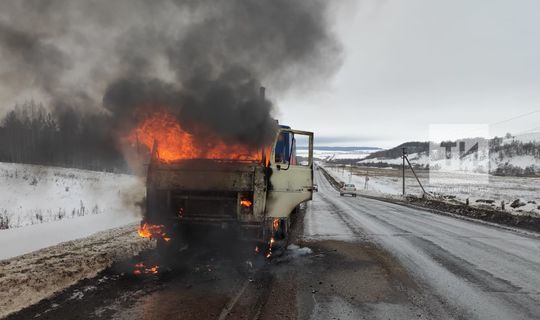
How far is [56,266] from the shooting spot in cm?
618

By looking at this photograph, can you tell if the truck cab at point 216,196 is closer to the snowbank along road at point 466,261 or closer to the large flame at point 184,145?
the large flame at point 184,145

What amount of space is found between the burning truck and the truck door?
0.7 inches

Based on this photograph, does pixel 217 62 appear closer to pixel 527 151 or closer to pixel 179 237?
pixel 179 237

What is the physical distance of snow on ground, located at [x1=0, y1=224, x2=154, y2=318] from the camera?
15.8ft

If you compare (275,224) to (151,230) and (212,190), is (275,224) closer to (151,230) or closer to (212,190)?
Result: (212,190)

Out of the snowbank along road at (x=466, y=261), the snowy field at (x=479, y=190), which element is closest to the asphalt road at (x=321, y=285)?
the snowbank along road at (x=466, y=261)

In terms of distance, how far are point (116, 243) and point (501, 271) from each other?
7.30 m

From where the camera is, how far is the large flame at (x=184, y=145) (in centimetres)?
703

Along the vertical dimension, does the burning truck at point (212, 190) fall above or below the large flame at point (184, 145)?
below

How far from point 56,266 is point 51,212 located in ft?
32.3

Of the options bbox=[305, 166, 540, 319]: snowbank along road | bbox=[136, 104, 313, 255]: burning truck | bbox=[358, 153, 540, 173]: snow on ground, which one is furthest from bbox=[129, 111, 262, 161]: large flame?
bbox=[358, 153, 540, 173]: snow on ground

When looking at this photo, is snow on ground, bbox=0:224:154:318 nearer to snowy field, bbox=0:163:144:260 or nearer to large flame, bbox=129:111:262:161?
snowy field, bbox=0:163:144:260

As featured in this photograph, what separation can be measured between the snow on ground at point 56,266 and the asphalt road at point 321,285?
10.4 inches

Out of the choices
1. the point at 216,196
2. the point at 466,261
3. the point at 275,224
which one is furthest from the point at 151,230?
the point at 466,261
